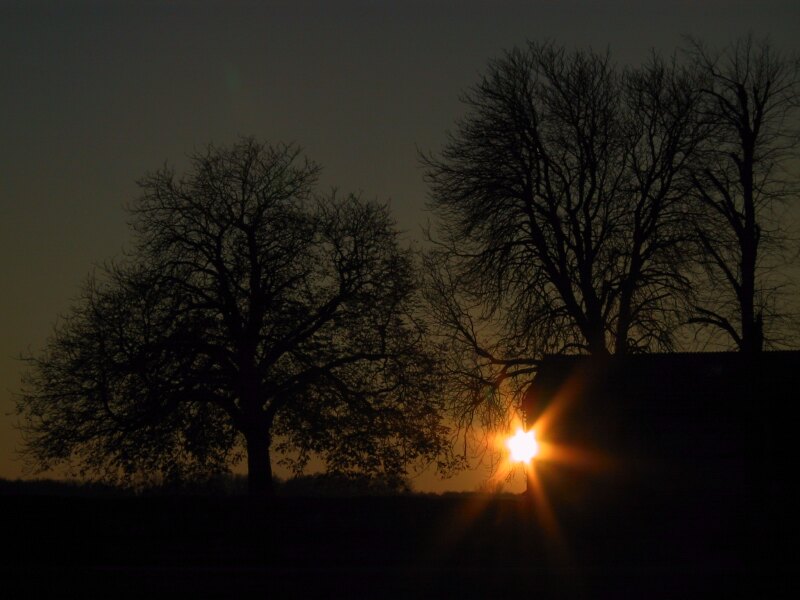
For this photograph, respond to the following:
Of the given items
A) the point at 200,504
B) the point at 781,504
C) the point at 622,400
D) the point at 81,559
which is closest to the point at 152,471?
the point at 200,504

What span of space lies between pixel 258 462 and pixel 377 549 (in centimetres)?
1129

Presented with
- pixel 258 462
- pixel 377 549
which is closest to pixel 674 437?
pixel 377 549

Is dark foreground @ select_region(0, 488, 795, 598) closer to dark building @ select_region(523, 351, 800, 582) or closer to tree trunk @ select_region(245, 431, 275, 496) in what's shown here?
dark building @ select_region(523, 351, 800, 582)

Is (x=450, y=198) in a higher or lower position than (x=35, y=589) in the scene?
higher

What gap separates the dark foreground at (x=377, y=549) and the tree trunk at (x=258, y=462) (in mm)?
5389

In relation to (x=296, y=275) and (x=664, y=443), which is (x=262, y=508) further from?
(x=664, y=443)

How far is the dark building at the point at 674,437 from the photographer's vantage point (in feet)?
91.9

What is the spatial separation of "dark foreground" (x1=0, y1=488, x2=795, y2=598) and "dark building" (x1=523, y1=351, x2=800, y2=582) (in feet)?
1.77

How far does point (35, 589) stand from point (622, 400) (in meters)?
19.6

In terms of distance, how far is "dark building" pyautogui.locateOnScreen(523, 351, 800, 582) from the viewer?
28.0 meters

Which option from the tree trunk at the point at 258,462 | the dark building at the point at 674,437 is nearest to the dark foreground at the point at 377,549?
the dark building at the point at 674,437

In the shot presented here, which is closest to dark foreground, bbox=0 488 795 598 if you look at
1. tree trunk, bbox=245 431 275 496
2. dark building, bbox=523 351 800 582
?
dark building, bbox=523 351 800 582

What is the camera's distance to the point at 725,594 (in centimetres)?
1666

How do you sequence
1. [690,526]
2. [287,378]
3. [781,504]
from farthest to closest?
[287,378], [781,504], [690,526]
